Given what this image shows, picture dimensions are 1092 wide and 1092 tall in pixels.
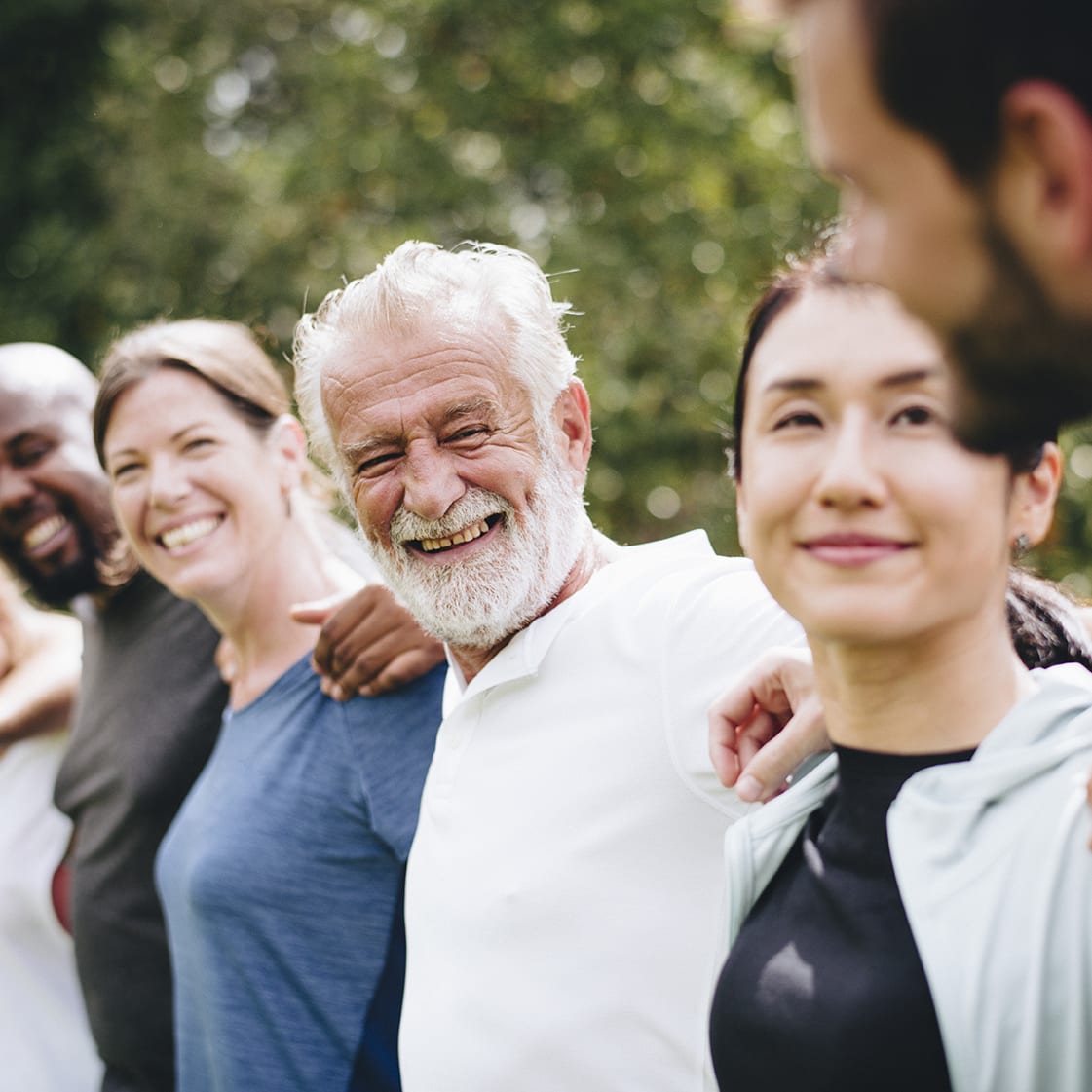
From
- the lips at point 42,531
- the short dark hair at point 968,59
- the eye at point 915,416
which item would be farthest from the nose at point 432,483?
the lips at point 42,531

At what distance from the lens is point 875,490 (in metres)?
1.33

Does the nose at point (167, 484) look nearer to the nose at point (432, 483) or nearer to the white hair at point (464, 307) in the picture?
the white hair at point (464, 307)

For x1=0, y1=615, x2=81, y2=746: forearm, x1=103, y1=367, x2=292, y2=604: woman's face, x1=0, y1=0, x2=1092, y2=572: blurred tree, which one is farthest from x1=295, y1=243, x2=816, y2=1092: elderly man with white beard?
x1=0, y1=0, x2=1092, y2=572: blurred tree

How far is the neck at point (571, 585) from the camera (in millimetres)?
2211

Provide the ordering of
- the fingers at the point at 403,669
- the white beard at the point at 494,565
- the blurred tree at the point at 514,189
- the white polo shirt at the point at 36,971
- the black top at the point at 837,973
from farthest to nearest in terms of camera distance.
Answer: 1. the blurred tree at the point at 514,189
2. the white polo shirt at the point at 36,971
3. the fingers at the point at 403,669
4. the white beard at the point at 494,565
5. the black top at the point at 837,973

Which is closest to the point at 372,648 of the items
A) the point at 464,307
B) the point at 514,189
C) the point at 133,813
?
the point at 464,307

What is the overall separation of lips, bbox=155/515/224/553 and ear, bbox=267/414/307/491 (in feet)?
0.63

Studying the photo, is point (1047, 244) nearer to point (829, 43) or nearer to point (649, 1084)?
point (829, 43)

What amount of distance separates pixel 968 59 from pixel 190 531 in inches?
90.1

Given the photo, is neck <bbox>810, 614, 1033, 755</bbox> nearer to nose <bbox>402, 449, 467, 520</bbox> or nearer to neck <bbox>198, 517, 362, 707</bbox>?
nose <bbox>402, 449, 467, 520</bbox>

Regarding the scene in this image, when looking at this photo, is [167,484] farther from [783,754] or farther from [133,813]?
[783,754]

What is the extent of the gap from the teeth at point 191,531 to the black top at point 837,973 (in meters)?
1.68

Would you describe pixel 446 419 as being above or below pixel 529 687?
above

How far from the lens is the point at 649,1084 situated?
5.89ft
